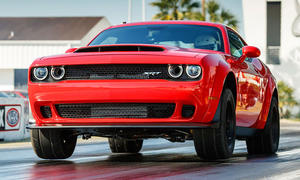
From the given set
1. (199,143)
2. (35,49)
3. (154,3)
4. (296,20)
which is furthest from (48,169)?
(35,49)

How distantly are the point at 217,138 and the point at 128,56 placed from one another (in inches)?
48.9

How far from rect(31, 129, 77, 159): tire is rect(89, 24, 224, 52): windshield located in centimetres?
153

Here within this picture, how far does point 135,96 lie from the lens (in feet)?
24.2

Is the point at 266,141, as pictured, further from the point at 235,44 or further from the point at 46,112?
the point at 46,112

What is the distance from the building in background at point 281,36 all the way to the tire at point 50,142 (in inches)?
1125

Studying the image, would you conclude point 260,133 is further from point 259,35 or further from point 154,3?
point 154,3

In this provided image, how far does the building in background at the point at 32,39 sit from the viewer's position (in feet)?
187

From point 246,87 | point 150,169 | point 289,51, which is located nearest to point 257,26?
point 289,51

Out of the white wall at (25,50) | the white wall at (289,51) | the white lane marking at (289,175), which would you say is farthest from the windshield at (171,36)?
the white wall at (25,50)

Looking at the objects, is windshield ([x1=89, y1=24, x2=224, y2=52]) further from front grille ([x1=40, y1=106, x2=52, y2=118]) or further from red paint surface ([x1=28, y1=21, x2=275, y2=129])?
front grille ([x1=40, y1=106, x2=52, y2=118])

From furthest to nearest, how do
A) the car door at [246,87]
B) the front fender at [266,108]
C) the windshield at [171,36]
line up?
the front fender at [266,108]
the windshield at [171,36]
the car door at [246,87]

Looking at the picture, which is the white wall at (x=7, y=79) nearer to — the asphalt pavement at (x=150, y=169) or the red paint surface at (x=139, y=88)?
the asphalt pavement at (x=150, y=169)

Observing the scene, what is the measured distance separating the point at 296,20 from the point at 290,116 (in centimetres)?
459

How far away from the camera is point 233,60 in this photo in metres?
8.67
